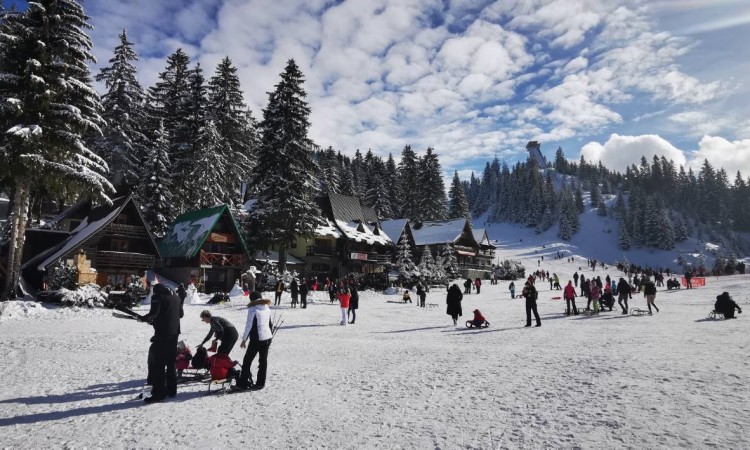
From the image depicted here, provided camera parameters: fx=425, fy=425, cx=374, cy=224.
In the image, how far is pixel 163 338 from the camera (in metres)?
6.57

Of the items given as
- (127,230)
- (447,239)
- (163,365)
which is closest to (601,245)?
(447,239)

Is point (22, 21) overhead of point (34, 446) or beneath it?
overhead

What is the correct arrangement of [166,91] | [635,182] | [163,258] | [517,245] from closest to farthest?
[163,258]
[166,91]
[517,245]
[635,182]

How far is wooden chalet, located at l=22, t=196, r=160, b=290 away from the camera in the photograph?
2694 centimetres

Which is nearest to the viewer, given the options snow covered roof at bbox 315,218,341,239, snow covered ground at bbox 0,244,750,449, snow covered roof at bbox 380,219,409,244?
snow covered ground at bbox 0,244,750,449

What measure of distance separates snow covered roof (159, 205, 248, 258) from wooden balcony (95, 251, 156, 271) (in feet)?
8.94

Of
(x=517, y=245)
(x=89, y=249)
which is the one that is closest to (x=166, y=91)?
(x=89, y=249)

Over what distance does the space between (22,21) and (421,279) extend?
32890mm

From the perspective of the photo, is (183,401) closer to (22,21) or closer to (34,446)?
(34,446)

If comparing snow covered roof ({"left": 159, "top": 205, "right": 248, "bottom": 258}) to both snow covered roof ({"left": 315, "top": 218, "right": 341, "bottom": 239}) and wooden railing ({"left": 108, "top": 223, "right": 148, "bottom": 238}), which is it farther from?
snow covered roof ({"left": 315, "top": 218, "right": 341, "bottom": 239})

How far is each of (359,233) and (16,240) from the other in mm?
33749

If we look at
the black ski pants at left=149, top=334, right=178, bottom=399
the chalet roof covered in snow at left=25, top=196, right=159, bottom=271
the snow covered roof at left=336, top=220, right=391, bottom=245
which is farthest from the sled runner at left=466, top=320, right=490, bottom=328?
the snow covered roof at left=336, top=220, right=391, bottom=245

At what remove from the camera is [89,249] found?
29391mm

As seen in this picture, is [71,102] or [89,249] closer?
[71,102]
